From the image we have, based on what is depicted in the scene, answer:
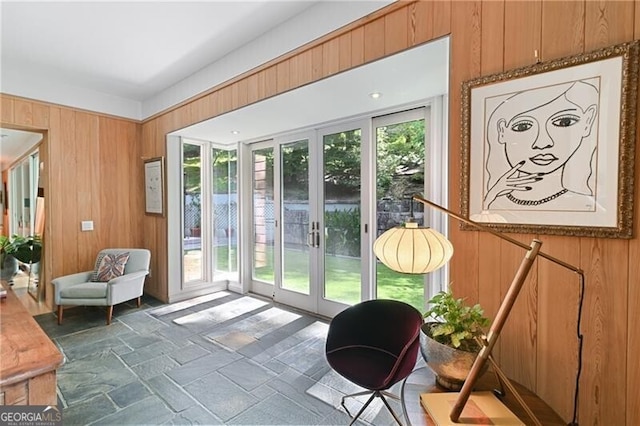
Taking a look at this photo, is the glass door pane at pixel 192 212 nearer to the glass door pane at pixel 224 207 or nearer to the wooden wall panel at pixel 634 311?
the glass door pane at pixel 224 207

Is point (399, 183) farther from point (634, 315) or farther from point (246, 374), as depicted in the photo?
point (246, 374)

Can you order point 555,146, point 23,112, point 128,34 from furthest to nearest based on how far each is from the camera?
point 23,112, point 128,34, point 555,146

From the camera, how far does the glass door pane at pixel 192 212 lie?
4422mm

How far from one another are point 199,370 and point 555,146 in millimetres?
2872

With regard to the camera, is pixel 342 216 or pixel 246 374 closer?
pixel 246 374

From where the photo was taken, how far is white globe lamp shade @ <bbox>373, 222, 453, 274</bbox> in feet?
4.44

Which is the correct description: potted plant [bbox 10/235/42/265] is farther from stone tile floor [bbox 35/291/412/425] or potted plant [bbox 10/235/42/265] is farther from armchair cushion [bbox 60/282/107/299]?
armchair cushion [bbox 60/282/107/299]

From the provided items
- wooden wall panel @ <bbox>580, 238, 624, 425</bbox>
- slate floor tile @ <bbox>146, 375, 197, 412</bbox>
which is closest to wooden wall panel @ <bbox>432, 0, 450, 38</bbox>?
wooden wall panel @ <bbox>580, 238, 624, 425</bbox>

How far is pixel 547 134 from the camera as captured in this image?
1329 mm

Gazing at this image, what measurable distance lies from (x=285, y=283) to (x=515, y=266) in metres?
3.10

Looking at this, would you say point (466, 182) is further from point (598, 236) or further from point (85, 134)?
point (85, 134)

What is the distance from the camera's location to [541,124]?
52.8 inches

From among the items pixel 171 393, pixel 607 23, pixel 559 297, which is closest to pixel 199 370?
pixel 171 393

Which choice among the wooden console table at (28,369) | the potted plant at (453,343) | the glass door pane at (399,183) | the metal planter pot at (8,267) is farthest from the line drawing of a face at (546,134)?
the metal planter pot at (8,267)
